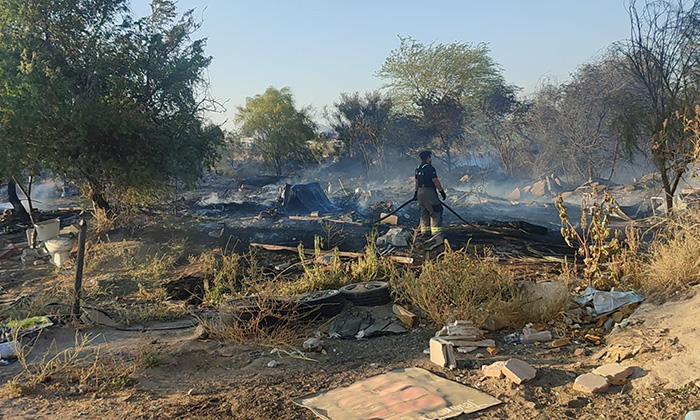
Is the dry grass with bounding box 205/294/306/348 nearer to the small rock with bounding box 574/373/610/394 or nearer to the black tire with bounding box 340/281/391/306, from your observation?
the black tire with bounding box 340/281/391/306

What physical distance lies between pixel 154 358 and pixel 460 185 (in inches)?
853

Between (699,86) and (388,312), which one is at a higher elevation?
(699,86)

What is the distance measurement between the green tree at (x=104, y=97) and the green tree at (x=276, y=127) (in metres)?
24.1

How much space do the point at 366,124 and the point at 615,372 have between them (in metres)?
26.6

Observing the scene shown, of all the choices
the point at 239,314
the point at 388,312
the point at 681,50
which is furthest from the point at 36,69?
the point at 681,50

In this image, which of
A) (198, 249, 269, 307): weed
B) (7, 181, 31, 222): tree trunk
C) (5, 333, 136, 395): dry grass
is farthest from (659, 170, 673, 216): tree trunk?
(7, 181, 31, 222): tree trunk

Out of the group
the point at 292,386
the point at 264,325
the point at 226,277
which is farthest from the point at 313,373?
the point at 226,277

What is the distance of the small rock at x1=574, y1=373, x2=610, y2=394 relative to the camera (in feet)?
10.3

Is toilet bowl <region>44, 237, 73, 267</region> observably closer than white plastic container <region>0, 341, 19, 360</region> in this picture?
No

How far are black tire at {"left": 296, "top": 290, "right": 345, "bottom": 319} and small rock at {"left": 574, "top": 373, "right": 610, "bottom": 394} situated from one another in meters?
2.74

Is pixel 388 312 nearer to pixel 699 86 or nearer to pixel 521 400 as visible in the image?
pixel 521 400

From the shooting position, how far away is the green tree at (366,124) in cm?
2933

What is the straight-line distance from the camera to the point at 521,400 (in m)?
3.12

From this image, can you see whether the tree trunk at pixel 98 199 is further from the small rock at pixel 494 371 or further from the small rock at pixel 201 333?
the small rock at pixel 494 371
